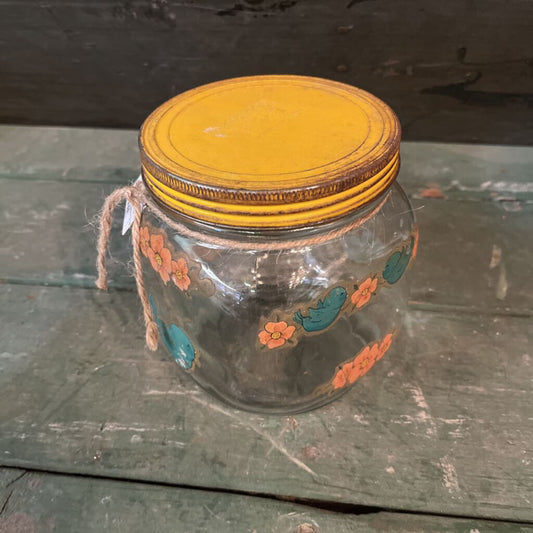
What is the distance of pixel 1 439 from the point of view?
55cm

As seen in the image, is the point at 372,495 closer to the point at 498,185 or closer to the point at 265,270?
the point at 265,270

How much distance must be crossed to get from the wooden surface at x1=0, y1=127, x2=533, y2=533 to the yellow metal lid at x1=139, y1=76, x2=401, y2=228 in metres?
0.26

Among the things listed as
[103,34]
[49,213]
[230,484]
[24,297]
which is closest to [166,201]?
[230,484]

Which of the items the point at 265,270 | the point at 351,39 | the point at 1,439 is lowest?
the point at 1,439

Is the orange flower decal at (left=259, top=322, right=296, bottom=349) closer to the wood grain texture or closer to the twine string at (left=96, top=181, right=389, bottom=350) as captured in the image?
the twine string at (left=96, top=181, right=389, bottom=350)

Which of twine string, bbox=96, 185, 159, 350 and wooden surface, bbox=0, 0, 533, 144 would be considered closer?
twine string, bbox=96, 185, 159, 350

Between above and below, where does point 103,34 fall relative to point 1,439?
above

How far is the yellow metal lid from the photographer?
1.27ft

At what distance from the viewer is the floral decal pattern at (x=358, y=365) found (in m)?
0.55

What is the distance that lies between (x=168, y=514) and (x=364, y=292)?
291mm

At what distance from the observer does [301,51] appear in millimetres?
880

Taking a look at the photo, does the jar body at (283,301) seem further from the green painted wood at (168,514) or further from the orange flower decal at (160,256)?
the green painted wood at (168,514)

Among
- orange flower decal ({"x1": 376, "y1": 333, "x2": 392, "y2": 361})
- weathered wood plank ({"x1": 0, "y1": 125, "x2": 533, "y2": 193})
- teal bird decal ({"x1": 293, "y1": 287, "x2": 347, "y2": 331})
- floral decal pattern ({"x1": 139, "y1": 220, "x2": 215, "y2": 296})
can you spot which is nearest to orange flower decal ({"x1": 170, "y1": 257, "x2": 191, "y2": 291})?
floral decal pattern ({"x1": 139, "y1": 220, "x2": 215, "y2": 296})

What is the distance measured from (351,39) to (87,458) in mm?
755
